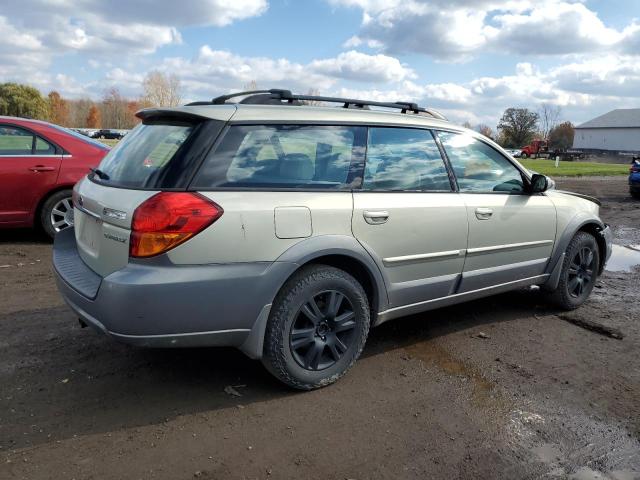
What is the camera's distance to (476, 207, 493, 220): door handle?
4262 mm

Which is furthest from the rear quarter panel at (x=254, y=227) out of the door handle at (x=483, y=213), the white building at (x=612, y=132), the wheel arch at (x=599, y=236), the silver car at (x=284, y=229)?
the white building at (x=612, y=132)

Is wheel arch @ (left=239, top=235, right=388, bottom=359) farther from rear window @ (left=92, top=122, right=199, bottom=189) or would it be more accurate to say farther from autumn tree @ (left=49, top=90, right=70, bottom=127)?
autumn tree @ (left=49, top=90, right=70, bottom=127)

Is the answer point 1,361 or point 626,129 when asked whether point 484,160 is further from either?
point 626,129

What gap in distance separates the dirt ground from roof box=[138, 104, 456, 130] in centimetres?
170

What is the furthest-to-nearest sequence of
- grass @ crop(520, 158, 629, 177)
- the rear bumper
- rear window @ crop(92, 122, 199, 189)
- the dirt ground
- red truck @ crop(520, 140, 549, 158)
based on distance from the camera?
red truck @ crop(520, 140, 549, 158) → grass @ crop(520, 158, 629, 177) → rear window @ crop(92, 122, 199, 189) → the rear bumper → the dirt ground

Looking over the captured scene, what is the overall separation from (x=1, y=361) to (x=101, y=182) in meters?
1.43

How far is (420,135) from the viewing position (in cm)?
413

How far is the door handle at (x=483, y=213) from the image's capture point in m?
4.26

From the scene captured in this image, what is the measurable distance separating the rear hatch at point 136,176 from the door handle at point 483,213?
207 cm

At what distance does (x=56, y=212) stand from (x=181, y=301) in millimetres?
5295

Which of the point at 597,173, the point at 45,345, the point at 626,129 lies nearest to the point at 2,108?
the point at 597,173

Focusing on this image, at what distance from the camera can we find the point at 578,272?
5305mm

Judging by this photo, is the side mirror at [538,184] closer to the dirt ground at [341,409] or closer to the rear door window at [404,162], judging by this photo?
the rear door window at [404,162]

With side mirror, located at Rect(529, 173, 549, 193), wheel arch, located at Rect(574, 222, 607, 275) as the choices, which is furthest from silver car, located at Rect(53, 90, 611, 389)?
wheel arch, located at Rect(574, 222, 607, 275)
